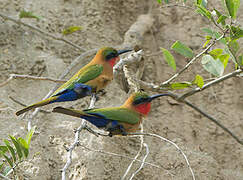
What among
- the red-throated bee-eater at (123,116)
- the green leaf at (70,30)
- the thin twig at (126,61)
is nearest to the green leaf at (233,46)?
the red-throated bee-eater at (123,116)

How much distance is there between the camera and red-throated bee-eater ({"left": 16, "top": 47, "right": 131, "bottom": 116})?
244cm

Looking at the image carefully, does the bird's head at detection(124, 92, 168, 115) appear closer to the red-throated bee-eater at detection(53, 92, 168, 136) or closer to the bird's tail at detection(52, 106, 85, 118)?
the red-throated bee-eater at detection(53, 92, 168, 136)

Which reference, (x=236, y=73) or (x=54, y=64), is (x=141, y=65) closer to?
(x=54, y=64)

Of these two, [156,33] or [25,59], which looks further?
[156,33]

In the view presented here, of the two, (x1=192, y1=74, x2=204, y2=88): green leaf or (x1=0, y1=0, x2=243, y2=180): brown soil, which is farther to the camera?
(x1=0, y1=0, x2=243, y2=180): brown soil

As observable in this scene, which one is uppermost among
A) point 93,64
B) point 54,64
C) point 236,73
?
point 236,73

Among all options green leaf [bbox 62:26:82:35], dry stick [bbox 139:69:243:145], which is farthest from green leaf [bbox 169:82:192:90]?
green leaf [bbox 62:26:82:35]

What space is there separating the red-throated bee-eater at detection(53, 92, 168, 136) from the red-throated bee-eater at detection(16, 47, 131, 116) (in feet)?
0.95

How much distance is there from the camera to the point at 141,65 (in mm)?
3230

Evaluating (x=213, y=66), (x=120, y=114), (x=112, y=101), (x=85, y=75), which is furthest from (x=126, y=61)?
(x=213, y=66)

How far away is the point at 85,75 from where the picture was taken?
2.60 m

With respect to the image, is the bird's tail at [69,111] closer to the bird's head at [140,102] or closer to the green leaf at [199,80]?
the bird's head at [140,102]

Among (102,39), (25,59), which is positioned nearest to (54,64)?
(25,59)

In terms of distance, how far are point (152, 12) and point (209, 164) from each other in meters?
1.79
